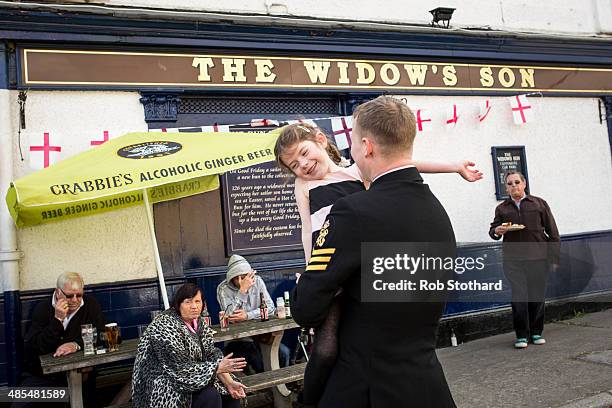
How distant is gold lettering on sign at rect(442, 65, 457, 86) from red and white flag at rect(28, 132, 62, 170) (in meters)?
5.37

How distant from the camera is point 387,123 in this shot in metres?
1.72

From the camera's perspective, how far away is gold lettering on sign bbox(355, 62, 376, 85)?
24.7ft

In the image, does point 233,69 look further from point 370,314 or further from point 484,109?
point 370,314

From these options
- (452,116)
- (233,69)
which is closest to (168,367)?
(233,69)

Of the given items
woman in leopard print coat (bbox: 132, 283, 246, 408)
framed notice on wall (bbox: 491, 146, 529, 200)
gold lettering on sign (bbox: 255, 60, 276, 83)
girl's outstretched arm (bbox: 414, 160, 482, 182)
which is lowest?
woman in leopard print coat (bbox: 132, 283, 246, 408)

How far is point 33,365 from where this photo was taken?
507 cm

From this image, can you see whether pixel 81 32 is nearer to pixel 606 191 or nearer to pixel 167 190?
pixel 167 190

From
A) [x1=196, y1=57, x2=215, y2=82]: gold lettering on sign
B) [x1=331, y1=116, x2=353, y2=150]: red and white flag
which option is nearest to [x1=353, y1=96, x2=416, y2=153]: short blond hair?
[x1=331, y1=116, x2=353, y2=150]: red and white flag

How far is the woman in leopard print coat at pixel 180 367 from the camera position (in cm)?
400

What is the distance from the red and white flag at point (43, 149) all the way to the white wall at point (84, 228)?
83 millimetres

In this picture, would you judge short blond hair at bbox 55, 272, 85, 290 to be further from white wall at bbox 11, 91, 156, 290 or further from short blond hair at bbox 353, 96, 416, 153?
short blond hair at bbox 353, 96, 416, 153

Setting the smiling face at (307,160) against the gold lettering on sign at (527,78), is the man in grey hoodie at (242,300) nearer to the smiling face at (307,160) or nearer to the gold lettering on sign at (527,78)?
the smiling face at (307,160)

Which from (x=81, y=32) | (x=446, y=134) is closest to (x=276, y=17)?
(x=81, y=32)

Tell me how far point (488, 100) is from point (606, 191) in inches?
110
